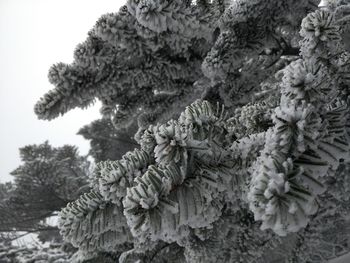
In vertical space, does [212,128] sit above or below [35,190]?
below

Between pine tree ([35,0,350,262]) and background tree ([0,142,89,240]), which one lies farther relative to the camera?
background tree ([0,142,89,240])

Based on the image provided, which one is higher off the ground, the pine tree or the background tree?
the background tree

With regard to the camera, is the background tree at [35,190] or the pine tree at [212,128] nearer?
the pine tree at [212,128]

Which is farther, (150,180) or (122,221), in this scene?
(122,221)

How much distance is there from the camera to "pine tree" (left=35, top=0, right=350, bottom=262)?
1228mm

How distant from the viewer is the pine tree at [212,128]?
1.23m

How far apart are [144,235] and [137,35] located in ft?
5.48

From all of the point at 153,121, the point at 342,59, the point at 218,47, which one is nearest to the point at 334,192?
the point at 342,59

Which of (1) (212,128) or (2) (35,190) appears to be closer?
(1) (212,128)

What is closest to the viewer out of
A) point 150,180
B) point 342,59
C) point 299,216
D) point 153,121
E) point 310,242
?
point 299,216

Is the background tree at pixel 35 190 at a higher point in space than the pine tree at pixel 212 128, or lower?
higher

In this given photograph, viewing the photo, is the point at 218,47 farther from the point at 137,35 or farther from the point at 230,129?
the point at 230,129

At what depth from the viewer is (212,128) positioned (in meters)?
1.57

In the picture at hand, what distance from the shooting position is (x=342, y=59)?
5.58 ft
